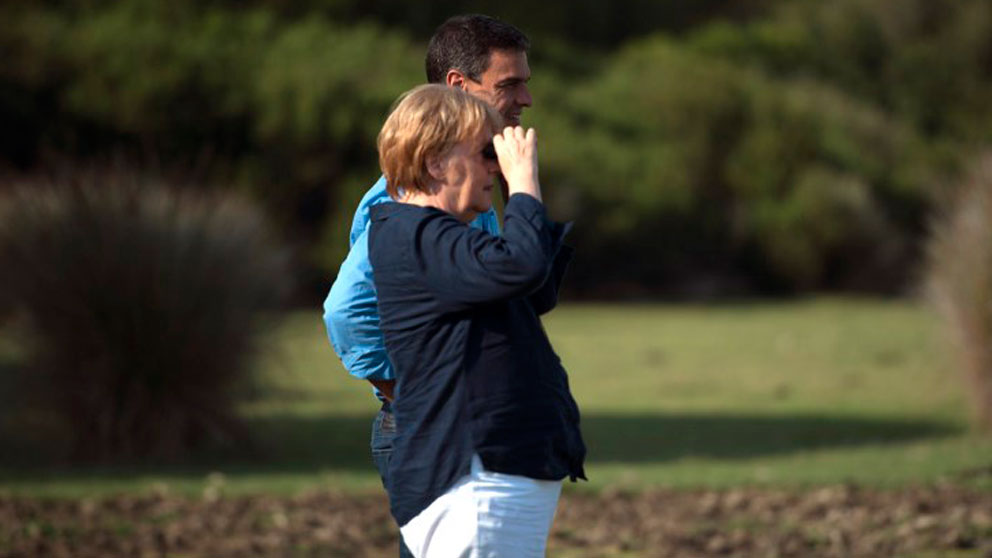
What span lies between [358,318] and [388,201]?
284mm

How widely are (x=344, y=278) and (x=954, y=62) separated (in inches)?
1407

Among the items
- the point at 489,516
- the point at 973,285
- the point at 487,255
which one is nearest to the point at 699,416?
the point at 973,285

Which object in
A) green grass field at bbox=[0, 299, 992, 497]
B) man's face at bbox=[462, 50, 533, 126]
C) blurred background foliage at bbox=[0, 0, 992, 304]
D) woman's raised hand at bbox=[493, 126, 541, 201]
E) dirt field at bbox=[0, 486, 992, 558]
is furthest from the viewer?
blurred background foliage at bbox=[0, 0, 992, 304]

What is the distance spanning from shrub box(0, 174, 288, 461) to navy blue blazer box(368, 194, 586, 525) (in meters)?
6.93

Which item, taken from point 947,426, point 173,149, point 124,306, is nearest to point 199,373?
point 124,306

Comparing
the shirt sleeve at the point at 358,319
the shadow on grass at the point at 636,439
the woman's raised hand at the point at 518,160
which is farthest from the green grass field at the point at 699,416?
the woman's raised hand at the point at 518,160

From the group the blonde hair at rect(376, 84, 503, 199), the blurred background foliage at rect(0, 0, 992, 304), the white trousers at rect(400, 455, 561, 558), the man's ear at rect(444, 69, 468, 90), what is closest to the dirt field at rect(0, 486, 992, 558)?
the man's ear at rect(444, 69, 468, 90)

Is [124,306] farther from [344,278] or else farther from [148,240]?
[344,278]

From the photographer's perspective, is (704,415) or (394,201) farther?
(704,415)

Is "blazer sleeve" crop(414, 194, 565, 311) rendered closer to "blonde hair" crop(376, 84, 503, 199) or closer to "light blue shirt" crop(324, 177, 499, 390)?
"blonde hair" crop(376, 84, 503, 199)

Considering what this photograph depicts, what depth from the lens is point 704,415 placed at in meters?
12.6

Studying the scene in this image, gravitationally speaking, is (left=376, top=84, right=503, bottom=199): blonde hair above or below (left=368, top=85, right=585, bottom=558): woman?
above

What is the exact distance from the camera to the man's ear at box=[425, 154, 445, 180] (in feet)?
10.7

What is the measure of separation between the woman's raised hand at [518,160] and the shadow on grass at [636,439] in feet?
21.5
